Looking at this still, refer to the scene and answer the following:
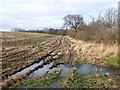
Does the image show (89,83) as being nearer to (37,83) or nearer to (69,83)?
(69,83)

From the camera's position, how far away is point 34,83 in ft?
20.8

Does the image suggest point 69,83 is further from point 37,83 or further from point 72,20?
point 72,20

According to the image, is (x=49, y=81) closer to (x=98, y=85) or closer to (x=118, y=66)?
(x=98, y=85)

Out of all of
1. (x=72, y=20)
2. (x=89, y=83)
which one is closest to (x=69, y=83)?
(x=89, y=83)

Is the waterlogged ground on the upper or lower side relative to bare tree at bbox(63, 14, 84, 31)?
lower

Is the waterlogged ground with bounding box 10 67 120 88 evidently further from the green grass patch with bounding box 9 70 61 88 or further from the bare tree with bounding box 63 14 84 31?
the bare tree with bounding box 63 14 84 31

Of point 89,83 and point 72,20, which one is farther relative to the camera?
point 72,20

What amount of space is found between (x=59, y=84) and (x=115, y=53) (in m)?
8.00

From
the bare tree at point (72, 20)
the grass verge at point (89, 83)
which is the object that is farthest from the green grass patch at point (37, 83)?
the bare tree at point (72, 20)

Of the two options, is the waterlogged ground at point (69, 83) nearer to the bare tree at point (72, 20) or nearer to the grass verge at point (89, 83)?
the grass verge at point (89, 83)

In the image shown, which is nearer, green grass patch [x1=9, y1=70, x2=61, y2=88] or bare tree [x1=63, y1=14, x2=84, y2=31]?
green grass patch [x1=9, y1=70, x2=61, y2=88]

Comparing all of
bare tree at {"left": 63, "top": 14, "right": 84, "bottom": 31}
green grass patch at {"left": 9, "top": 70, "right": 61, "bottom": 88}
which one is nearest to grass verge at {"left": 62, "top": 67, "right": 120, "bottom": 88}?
green grass patch at {"left": 9, "top": 70, "right": 61, "bottom": 88}

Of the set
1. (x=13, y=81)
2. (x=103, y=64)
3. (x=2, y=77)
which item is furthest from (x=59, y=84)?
(x=103, y=64)

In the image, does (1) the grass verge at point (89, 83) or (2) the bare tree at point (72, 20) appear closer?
(1) the grass verge at point (89, 83)
